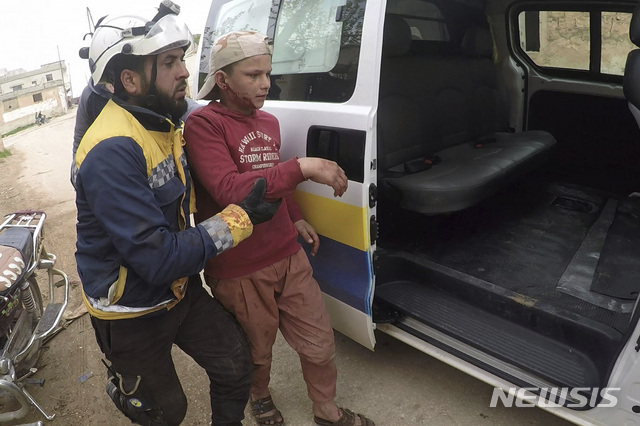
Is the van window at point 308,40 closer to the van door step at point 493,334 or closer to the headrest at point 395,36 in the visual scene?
the headrest at point 395,36

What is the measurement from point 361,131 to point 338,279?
0.76 metres

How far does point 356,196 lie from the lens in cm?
200

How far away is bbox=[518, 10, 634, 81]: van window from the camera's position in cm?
320

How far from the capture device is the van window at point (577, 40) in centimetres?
320

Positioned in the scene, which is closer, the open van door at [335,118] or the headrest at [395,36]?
the open van door at [335,118]

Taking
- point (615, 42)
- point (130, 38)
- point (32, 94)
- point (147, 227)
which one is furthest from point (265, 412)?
point (32, 94)

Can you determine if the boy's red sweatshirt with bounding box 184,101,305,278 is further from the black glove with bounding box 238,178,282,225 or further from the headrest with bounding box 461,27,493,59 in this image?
the headrest with bounding box 461,27,493,59

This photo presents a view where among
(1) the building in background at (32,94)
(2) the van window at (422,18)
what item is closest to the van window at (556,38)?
(2) the van window at (422,18)

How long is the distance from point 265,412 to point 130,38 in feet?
5.72

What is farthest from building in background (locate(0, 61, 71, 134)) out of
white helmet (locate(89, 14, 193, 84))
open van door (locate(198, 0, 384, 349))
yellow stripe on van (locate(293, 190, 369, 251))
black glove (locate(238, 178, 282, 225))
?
black glove (locate(238, 178, 282, 225))

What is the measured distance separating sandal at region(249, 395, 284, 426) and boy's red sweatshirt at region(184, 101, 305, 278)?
73cm

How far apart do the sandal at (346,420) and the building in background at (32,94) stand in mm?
32871

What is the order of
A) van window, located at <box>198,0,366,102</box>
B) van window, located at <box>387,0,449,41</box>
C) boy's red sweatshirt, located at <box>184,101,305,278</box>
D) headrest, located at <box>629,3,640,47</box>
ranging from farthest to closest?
van window, located at <box>387,0,449,41</box>
van window, located at <box>198,0,366,102</box>
boy's red sweatshirt, located at <box>184,101,305,278</box>
headrest, located at <box>629,3,640,47</box>

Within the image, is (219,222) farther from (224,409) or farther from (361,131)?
(224,409)
